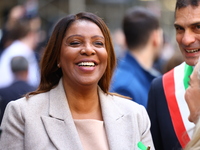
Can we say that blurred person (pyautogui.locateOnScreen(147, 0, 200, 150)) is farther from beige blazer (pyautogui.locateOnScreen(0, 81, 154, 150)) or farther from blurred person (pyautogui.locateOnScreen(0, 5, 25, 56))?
blurred person (pyautogui.locateOnScreen(0, 5, 25, 56))

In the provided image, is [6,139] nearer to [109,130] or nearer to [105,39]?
[109,130]

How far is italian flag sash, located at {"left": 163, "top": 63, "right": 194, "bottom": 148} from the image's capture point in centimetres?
408

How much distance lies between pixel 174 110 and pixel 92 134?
0.92 m

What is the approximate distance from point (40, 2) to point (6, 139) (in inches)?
522

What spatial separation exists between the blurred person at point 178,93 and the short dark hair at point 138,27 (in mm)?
1791

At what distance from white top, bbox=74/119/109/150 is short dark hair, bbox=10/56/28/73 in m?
2.77

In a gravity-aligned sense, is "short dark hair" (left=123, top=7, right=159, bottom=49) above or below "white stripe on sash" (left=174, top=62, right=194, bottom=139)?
above

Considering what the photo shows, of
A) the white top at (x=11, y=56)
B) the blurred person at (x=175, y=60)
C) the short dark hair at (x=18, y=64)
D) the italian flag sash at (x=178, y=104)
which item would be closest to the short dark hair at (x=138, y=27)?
the blurred person at (x=175, y=60)

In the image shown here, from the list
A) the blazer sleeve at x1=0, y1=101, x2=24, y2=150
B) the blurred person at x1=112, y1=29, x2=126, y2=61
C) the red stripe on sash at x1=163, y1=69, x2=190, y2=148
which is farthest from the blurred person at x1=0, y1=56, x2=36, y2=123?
the blurred person at x1=112, y1=29, x2=126, y2=61

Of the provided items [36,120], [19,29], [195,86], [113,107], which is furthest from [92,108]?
[19,29]

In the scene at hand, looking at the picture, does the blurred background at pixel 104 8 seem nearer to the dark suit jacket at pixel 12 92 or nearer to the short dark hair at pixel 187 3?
the dark suit jacket at pixel 12 92

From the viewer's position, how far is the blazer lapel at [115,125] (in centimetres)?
355

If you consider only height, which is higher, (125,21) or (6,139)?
(125,21)

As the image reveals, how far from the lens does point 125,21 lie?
20.4ft
